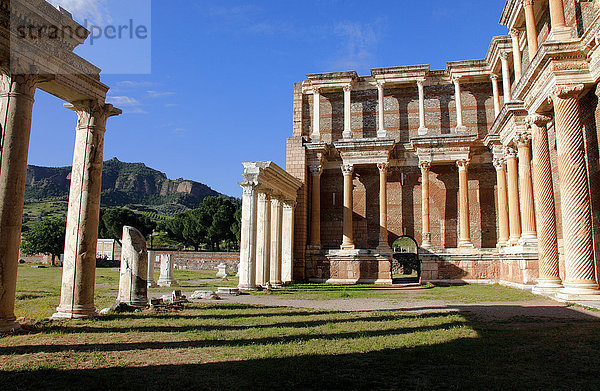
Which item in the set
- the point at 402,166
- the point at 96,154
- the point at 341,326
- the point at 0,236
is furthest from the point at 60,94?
the point at 402,166

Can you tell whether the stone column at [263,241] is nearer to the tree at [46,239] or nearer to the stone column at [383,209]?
the stone column at [383,209]

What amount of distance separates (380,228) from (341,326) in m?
18.0

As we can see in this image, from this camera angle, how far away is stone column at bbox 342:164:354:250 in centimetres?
2633

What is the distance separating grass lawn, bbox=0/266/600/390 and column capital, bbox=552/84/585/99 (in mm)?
7364

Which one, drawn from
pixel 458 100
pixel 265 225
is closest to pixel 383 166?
pixel 458 100

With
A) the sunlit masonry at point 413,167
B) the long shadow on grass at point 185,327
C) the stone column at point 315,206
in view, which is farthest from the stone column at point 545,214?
the stone column at point 315,206

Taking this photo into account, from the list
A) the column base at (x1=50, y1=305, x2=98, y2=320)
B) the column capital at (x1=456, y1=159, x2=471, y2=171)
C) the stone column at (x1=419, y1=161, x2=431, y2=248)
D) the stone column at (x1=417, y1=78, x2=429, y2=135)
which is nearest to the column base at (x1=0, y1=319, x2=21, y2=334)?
the column base at (x1=50, y1=305, x2=98, y2=320)

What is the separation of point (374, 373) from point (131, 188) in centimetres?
17085

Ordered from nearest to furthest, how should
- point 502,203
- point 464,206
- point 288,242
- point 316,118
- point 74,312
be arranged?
point 74,312 → point 502,203 → point 464,206 → point 288,242 → point 316,118

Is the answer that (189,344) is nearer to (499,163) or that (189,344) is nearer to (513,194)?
(513,194)

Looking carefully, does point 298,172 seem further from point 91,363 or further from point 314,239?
point 91,363

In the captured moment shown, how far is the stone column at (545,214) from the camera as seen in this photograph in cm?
1492

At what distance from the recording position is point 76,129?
33.7ft

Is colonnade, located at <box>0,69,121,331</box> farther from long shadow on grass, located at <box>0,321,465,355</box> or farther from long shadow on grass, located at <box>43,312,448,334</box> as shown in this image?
long shadow on grass, located at <box>0,321,465,355</box>
